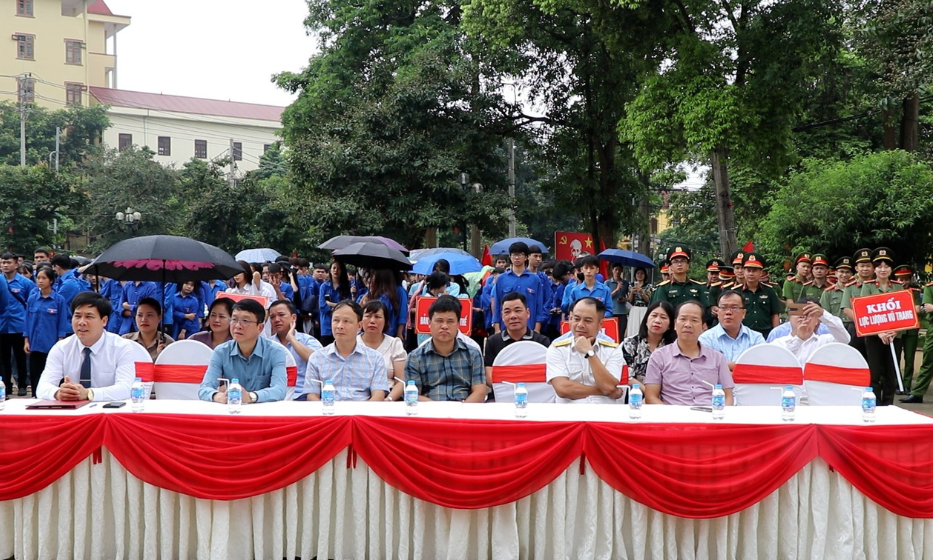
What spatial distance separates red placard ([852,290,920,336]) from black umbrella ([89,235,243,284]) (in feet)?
19.3

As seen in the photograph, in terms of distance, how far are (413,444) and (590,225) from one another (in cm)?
1955

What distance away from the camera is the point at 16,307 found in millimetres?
10000

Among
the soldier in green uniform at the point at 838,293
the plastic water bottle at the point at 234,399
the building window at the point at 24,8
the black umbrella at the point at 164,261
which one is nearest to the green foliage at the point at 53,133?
the building window at the point at 24,8

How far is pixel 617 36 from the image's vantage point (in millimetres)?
17750

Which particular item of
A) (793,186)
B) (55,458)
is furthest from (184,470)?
(793,186)

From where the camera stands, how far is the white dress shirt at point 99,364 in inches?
215

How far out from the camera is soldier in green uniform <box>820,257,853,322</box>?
9960mm

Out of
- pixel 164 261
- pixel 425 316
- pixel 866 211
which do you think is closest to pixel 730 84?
pixel 866 211

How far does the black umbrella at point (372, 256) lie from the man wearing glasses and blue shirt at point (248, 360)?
10.4ft

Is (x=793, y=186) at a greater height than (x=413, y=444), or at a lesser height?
greater

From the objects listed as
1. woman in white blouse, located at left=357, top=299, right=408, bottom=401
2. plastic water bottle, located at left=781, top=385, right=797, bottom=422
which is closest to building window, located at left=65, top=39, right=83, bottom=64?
woman in white blouse, located at left=357, top=299, right=408, bottom=401

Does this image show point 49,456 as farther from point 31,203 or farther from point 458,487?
point 31,203

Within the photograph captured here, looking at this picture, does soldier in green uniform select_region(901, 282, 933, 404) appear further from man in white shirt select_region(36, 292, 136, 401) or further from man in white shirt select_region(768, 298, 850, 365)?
man in white shirt select_region(36, 292, 136, 401)

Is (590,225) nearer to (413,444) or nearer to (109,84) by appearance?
(413,444)
